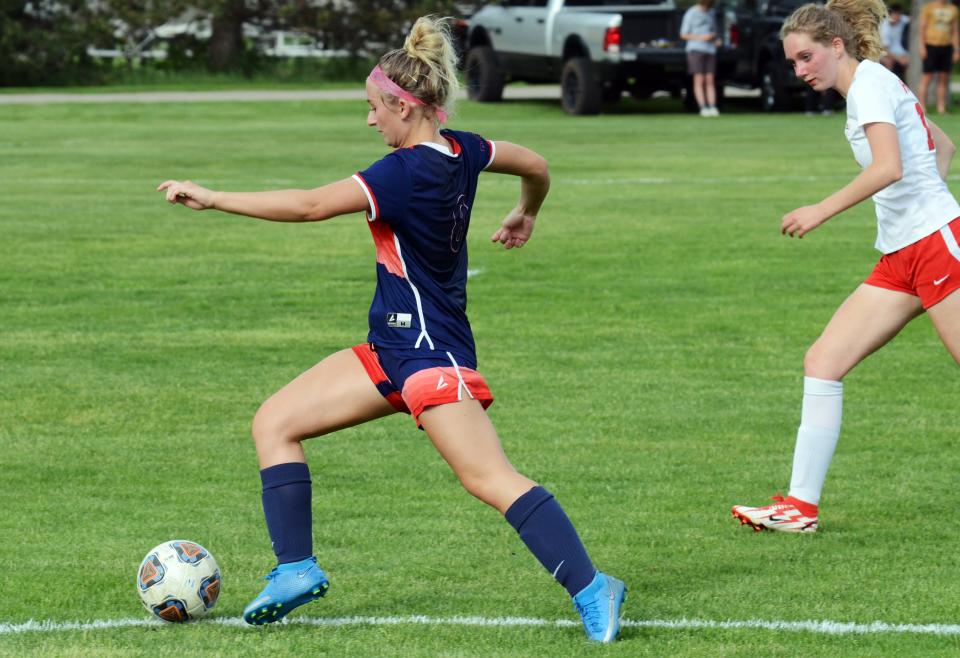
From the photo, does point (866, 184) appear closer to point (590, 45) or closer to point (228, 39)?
point (590, 45)

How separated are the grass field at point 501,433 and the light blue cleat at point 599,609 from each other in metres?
0.10

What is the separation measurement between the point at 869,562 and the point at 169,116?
77.5ft

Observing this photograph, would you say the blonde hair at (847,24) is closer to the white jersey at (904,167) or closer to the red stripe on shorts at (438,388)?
the white jersey at (904,167)

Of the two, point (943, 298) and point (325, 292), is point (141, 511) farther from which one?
point (325, 292)

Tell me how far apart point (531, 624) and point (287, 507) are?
0.81m

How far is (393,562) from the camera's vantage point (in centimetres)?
597

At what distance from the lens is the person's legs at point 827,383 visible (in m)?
6.35

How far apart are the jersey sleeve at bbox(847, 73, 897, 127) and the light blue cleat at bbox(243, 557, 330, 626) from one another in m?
2.46

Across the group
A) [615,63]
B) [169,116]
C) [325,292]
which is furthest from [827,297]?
[169,116]

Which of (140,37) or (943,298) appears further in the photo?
(140,37)

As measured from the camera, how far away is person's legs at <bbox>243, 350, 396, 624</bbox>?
5.23 m

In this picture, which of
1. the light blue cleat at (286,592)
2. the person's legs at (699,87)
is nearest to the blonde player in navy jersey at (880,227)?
the light blue cleat at (286,592)

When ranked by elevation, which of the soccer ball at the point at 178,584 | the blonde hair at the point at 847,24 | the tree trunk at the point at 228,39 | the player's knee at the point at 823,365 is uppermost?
the blonde hair at the point at 847,24

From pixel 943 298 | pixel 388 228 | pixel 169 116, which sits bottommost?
pixel 169 116
